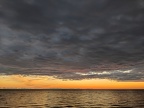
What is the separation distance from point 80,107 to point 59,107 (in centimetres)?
784

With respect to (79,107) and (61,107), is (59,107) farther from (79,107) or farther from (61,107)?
(79,107)

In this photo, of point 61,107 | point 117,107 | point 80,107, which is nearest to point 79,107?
point 80,107

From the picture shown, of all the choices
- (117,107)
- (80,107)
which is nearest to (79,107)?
(80,107)

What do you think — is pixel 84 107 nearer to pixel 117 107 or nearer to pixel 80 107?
pixel 80 107

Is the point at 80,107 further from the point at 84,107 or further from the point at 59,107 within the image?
the point at 59,107

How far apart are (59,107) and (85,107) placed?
970cm

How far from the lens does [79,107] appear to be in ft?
236

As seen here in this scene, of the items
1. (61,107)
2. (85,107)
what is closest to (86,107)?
(85,107)

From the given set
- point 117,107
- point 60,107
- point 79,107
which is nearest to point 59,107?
point 60,107

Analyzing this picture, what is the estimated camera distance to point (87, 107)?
2827 inches

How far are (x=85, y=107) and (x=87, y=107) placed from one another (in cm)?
78

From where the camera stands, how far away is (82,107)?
236ft

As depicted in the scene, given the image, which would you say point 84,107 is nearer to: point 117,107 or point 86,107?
point 86,107

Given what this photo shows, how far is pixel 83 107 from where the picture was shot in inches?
2830
